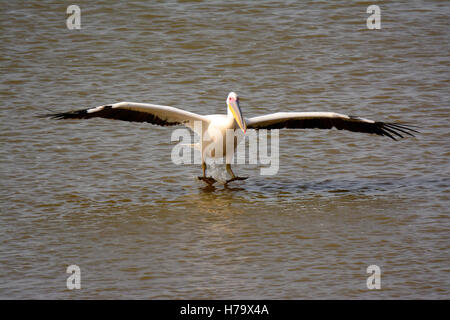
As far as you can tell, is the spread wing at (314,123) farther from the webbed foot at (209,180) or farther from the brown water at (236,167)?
the webbed foot at (209,180)

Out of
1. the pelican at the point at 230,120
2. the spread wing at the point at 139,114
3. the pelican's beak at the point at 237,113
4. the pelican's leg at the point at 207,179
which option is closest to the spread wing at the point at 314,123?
the pelican at the point at 230,120

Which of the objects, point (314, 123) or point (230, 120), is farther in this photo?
point (314, 123)

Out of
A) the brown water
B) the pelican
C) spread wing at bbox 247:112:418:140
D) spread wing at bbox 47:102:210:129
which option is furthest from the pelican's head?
the brown water

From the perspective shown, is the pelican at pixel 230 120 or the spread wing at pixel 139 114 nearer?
the spread wing at pixel 139 114

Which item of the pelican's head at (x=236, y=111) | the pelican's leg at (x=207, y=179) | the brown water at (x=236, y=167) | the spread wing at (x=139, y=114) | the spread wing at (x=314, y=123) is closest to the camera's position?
the brown water at (x=236, y=167)

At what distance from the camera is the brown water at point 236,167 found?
7.66 meters

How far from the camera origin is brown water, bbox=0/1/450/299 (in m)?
7.66

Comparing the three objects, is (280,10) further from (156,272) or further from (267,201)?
(156,272)

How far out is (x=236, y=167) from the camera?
1093cm

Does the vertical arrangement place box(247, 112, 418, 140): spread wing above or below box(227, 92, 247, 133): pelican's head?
below

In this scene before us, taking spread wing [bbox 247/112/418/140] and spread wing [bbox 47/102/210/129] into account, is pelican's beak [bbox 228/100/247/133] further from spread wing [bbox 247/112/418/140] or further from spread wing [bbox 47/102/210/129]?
spread wing [bbox 47/102/210/129]

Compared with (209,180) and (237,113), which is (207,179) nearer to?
(209,180)

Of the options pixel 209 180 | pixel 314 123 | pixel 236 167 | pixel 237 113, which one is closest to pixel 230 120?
pixel 237 113

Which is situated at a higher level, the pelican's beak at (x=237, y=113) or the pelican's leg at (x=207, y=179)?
the pelican's beak at (x=237, y=113)
